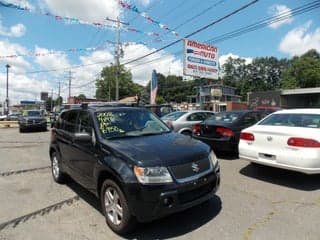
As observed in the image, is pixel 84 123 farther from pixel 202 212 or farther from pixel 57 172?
pixel 202 212

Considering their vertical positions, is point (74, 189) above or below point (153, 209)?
below

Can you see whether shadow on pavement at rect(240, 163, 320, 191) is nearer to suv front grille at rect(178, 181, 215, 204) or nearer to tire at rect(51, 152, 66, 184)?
suv front grille at rect(178, 181, 215, 204)

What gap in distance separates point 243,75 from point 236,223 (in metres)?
106

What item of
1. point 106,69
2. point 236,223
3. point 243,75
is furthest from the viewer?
point 243,75

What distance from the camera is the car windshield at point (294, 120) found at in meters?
6.11

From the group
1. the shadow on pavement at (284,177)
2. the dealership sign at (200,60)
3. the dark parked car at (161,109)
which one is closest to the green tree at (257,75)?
the dealership sign at (200,60)

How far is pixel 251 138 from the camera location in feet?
21.4

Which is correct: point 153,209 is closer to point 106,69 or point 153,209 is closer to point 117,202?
point 117,202

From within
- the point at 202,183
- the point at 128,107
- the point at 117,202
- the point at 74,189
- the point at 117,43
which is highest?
the point at 117,43

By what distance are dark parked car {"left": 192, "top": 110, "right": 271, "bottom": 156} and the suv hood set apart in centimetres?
392

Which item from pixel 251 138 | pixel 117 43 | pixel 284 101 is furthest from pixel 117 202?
pixel 284 101

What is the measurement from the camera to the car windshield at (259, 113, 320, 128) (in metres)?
6.11

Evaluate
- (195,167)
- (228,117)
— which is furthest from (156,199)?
(228,117)

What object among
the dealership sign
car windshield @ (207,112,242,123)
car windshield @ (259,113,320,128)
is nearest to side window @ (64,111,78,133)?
car windshield @ (259,113,320,128)
